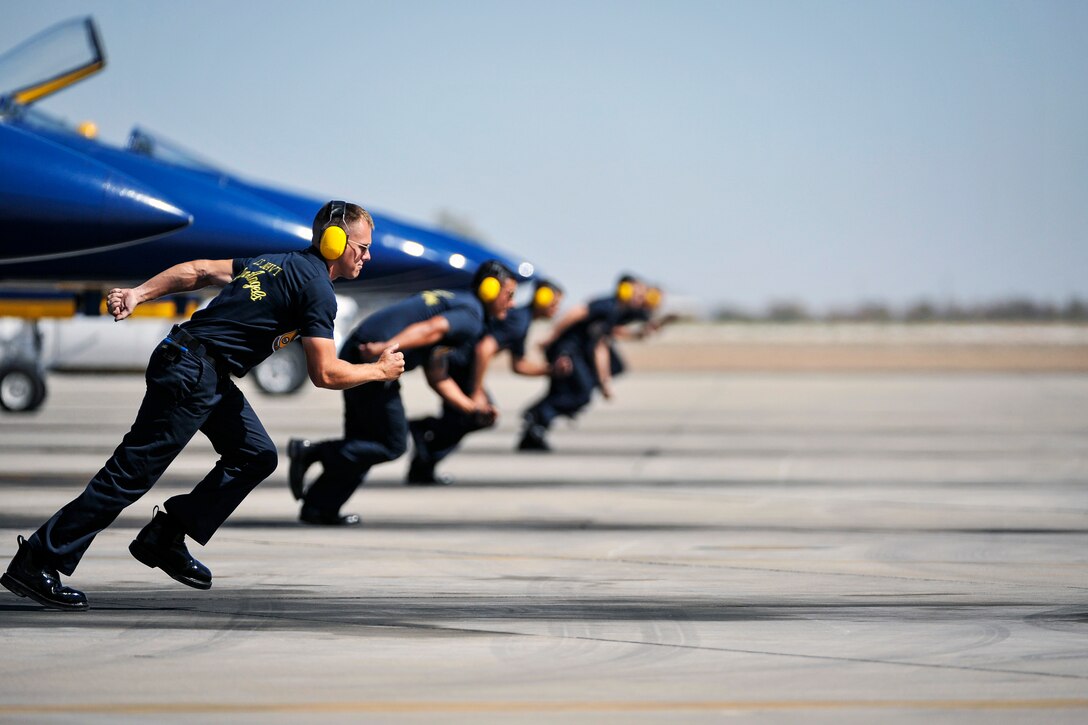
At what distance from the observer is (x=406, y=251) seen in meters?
13.7

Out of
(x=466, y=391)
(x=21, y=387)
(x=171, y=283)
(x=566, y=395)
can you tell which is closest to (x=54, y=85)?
(x=466, y=391)

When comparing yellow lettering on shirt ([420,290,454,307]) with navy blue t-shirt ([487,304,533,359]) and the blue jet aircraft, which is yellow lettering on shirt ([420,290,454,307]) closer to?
navy blue t-shirt ([487,304,533,359])

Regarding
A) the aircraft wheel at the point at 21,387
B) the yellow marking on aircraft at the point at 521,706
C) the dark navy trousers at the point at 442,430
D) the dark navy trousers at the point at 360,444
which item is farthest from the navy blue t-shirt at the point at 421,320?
the aircraft wheel at the point at 21,387

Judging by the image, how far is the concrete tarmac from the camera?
5.09m

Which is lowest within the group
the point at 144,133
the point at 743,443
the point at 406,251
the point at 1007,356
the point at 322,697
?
the point at 1007,356

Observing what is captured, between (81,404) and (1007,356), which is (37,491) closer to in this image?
(81,404)

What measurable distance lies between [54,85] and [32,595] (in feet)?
32.9

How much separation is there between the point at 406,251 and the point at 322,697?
8871mm

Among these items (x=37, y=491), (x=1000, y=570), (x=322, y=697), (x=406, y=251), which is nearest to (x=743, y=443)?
(x=406, y=251)

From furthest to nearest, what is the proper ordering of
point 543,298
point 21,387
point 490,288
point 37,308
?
point 21,387
point 37,308
point 543,298
point 490,288

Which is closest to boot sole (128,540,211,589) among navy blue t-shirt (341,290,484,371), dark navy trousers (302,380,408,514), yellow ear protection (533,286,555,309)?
dark navy trousers (302,380,408,514)

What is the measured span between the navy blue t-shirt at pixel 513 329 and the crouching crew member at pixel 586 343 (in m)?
3.32

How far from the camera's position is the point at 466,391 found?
1241 cm

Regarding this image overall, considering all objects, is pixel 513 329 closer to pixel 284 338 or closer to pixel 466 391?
pixel 466 391
